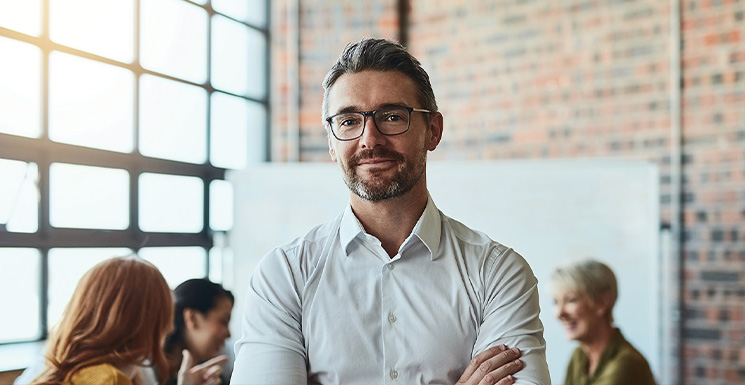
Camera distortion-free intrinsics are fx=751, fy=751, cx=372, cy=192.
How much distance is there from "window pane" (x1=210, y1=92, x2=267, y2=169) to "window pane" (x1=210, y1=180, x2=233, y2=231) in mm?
137

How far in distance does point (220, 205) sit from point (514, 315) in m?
3.13

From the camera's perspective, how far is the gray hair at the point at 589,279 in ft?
11.1

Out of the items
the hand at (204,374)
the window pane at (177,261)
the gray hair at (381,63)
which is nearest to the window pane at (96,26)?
the window pane at (177,261)

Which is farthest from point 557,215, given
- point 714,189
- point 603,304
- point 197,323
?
point 197,323

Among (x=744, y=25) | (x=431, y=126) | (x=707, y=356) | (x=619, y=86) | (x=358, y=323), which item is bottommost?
(x=707, y=356)

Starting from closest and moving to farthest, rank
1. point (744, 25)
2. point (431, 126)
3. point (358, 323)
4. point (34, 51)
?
point (358, 323)
point (431, 126)
point (34, 51)
point (744, 25)

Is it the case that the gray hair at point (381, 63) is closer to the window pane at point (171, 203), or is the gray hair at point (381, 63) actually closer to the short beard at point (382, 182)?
the short beard at point (382, 182)

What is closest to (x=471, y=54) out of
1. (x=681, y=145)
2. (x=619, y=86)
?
(x=619, y=86)

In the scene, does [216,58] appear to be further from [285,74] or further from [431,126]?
[431,126]

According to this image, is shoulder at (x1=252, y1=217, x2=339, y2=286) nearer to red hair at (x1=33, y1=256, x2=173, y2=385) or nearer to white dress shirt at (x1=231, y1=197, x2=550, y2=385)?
white dress shirt at (x1=231, y1=197, x2=550, y2=385)

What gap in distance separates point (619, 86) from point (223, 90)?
234cm

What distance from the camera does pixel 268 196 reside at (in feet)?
13.1

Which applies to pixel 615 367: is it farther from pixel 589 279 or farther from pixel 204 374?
pixel 204 374

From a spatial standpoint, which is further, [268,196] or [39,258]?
[268,196]
